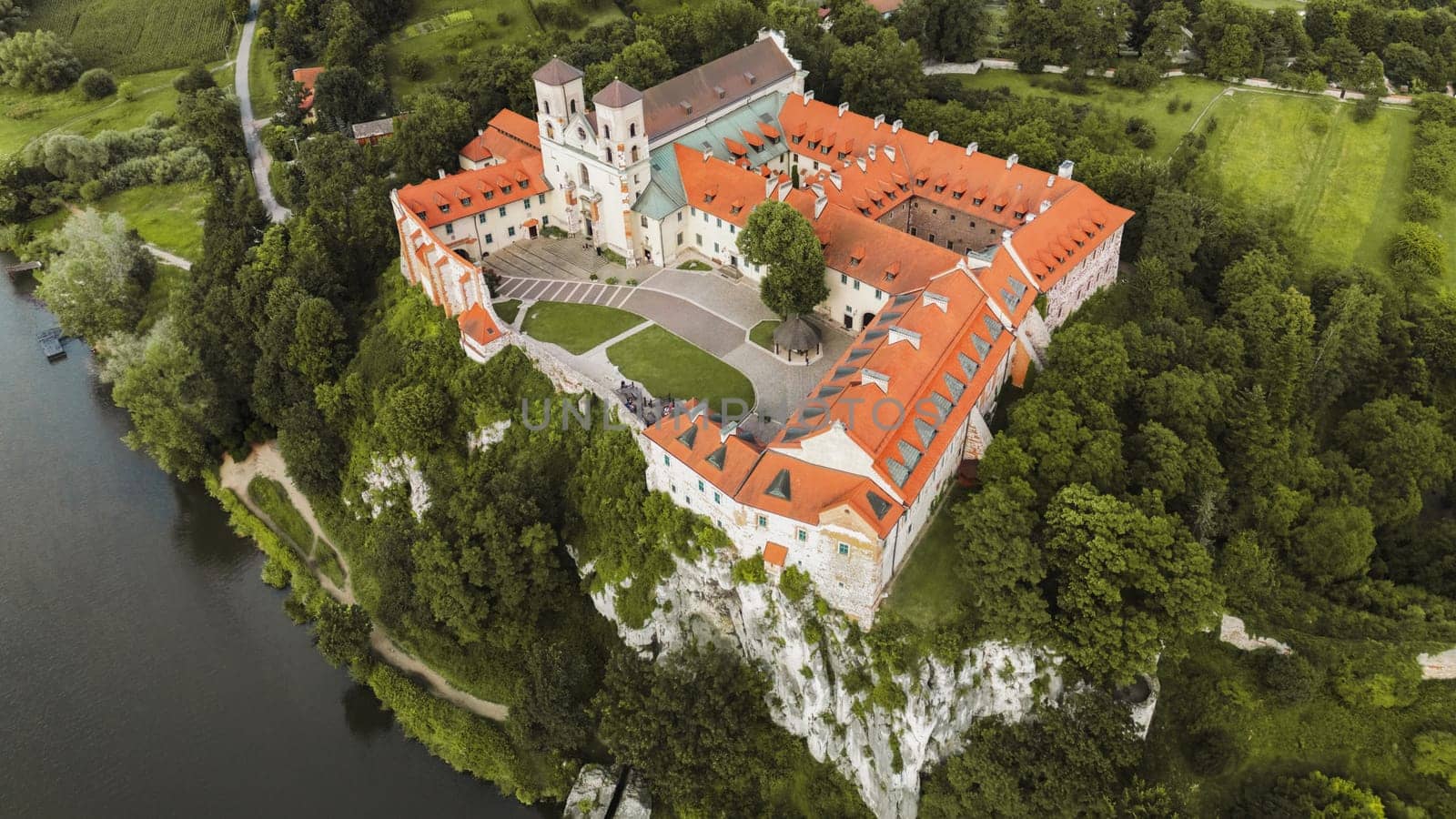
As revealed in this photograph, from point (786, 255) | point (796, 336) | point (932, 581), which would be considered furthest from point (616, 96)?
point (932, 581)

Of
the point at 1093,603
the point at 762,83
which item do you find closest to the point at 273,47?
the point at 762,83

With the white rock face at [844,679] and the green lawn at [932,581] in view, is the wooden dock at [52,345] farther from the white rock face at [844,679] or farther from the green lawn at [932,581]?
the green lawn at [932,581]

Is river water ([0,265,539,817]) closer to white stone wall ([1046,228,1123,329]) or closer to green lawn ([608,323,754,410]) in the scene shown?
green lawn ([608,323,754,410])

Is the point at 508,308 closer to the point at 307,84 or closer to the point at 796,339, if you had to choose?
the point at 796,339

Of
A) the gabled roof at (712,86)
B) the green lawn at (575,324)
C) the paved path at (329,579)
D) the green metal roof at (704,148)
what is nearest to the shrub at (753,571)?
the paved path at (329,579)

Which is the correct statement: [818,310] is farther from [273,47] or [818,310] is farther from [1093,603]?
[273,47]

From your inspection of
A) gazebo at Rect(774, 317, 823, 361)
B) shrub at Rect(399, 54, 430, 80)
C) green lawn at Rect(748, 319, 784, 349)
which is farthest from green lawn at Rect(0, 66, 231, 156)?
gazebo at Rect(774, 317, 823, 361)
